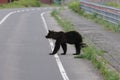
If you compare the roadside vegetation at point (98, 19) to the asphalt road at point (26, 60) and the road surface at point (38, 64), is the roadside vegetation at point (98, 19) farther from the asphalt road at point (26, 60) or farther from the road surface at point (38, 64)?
the road surface at point (38, 64)

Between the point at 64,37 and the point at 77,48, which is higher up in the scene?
the point at 64,37

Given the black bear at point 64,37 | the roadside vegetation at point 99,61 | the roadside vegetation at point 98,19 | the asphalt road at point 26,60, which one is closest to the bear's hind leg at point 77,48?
the black bear at point 64,37

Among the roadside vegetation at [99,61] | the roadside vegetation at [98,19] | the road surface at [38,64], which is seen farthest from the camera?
the roadside vegetation at [98,19]

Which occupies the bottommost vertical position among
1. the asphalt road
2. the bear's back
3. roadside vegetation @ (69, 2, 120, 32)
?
roadside vegetation @ (69, 2, 120, 32)

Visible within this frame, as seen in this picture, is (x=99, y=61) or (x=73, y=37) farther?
(x=73, y=37)

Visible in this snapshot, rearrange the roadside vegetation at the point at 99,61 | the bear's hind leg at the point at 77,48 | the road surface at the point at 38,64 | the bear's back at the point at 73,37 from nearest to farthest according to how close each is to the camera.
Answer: the roadside vegetation at the point at 99,61 → the road surface at the point at 38,64 → the bear's back at the point at 73,37 → the bear's hind leg at the point at 77,48

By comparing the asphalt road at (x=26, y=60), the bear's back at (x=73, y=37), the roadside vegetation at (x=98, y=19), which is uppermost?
the bear's back at (x=73, y=37)

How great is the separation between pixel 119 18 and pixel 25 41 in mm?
7057

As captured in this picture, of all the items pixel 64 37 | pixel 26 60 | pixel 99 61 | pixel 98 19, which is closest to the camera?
pixel 99 61

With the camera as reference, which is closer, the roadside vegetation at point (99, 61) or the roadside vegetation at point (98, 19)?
the roadside vegetation at point (99, 61)

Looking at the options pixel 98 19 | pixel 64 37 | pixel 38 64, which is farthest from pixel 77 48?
pixel 98 19

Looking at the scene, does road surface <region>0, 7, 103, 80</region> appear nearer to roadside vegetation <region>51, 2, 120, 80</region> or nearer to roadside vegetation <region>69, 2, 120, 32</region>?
roadside vegetation <region>51, 2, 120, 80</region>

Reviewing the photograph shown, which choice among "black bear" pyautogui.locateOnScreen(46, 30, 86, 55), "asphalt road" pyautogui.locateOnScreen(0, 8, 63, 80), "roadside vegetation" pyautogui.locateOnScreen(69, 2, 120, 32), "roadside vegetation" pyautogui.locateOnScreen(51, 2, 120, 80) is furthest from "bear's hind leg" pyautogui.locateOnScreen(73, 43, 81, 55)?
"roadside vegetation" pyautogui.locateOnScreen(69, 2, 120, 32)

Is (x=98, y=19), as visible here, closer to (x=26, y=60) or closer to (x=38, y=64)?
(x=26, y=60)
